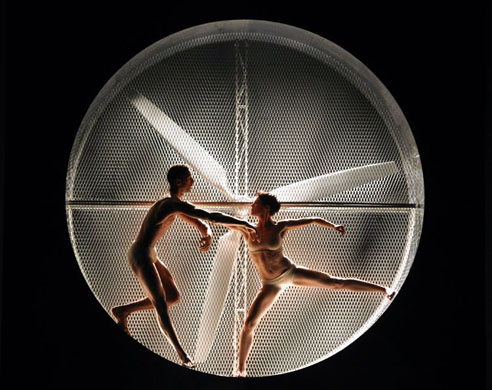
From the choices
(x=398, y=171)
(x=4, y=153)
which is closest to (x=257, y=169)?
(x=398, y=171)

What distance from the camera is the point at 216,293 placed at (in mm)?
2625

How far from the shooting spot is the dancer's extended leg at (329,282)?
8.35 ft

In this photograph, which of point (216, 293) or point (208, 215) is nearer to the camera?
point (208, 215)

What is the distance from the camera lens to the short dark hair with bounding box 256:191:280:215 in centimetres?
250

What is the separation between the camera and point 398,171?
2676 mm

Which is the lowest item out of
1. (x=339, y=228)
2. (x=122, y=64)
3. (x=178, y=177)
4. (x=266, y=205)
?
(x=339, y=228)

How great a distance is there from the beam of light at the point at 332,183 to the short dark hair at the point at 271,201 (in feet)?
0.29

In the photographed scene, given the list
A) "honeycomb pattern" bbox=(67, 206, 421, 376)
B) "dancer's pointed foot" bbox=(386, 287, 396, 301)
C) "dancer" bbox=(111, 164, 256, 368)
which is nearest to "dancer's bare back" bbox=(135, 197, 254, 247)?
"dancer" bbox=(111, 164, 256, 368)

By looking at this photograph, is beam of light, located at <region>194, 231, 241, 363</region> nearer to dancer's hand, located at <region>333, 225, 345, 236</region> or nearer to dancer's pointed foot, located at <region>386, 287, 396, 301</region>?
dancer's hand, located at <region>333, 225, 345, 236</region>

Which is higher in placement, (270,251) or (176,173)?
(176,173)

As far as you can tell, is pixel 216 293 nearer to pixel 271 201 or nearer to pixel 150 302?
pixel 150 302

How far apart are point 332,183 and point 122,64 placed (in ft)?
2.99

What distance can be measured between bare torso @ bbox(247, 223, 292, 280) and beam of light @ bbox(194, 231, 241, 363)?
0.12 meters

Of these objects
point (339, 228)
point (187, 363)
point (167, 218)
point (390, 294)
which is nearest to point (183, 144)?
point (167, 218)
